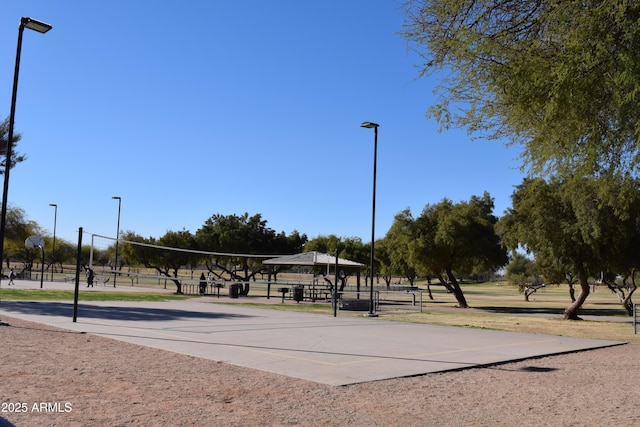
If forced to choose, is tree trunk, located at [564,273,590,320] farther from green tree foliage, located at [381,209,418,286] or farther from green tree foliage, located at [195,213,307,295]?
green tree foliage, located at [195,213,307,295]

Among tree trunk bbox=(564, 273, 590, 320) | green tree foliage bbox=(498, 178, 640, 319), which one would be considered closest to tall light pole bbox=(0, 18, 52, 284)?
green tree foliage bbox=(498, 178, 640, 319)

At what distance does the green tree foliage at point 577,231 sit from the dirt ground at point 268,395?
47.2 ft

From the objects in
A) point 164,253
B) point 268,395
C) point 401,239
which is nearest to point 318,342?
point 268,395

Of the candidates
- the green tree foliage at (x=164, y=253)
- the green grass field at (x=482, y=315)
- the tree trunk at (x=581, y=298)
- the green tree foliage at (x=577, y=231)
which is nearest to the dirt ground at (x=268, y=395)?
the green grass field at (x=482, y=315)

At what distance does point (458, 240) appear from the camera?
119 ft

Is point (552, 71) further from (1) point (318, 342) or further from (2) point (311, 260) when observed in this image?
(2) point (311, 260)

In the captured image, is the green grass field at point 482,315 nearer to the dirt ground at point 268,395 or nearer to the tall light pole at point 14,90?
the dirt ground at point 268,395

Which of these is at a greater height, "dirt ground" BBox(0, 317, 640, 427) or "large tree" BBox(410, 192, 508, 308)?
"large tree" BBox(410, 192, 508, 308)

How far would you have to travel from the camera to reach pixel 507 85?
8.59m

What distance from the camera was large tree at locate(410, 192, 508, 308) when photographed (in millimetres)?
36656

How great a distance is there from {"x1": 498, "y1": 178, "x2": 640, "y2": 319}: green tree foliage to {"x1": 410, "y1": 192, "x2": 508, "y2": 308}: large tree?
9500mm

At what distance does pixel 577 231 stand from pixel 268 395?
2049 cm

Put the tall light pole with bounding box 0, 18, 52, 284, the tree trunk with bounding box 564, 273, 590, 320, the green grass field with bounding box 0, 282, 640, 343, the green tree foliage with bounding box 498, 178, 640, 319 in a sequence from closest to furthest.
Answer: the tall light pole with bounding box 0, 18, 52, 284 < the green grass field with bounding box 0, 282, 640, 343 < the green tree foliage with bounding box 498, 178, 640, 319 < the tree trunk with bounding box 564, 273, 590, 320

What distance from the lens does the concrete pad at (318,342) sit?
32.3ft
